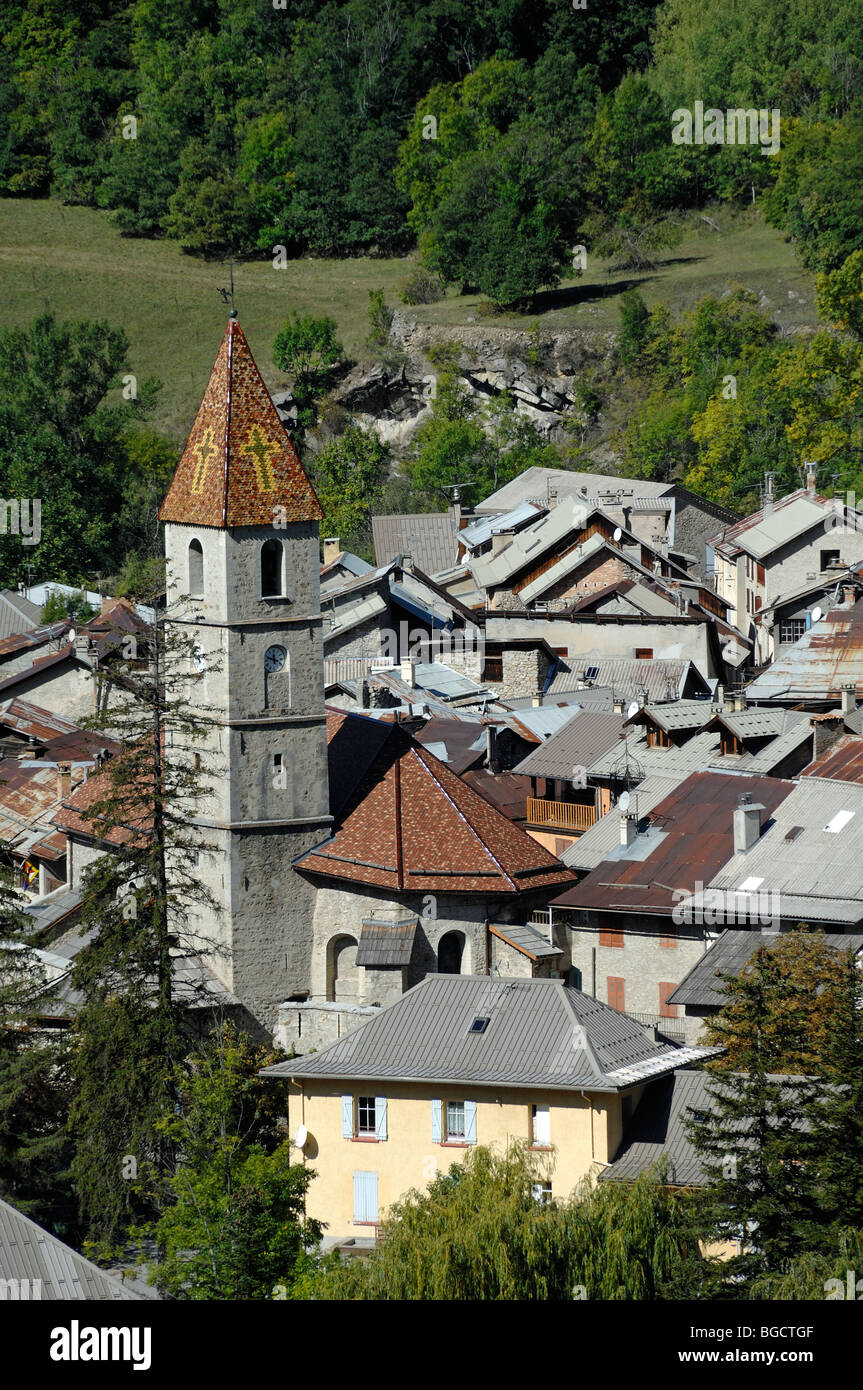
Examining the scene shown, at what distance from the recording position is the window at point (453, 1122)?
160ft

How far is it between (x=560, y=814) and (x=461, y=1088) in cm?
1759

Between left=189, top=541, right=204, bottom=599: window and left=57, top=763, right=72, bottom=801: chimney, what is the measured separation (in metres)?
13.9

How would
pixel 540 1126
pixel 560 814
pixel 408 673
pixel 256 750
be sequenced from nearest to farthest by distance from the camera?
pixel 540 1126 → pixel 256 750 → pixel 560 814 → pixel 408 673

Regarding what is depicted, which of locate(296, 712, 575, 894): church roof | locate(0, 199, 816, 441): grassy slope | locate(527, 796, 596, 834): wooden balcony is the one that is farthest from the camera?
locate(0, 199, 816, 441): grassy slope

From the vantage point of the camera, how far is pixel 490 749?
67938 millimetres

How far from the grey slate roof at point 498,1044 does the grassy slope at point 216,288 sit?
85411 mm

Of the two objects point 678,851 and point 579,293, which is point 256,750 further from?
point 579,293

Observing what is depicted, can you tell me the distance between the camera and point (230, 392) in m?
56.5

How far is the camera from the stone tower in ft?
184

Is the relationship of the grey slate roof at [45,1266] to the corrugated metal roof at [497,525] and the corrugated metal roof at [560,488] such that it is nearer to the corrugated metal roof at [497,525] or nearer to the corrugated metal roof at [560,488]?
the corrugated metal roof at [497,525]

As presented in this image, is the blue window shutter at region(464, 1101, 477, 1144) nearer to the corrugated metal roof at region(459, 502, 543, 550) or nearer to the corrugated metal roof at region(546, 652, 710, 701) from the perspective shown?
the corrugated metal roof at region(546, 652, 710, 701)

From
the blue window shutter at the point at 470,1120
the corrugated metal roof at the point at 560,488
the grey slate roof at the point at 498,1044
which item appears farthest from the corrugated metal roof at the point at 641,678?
the blue window shutter at the point at 470,1120

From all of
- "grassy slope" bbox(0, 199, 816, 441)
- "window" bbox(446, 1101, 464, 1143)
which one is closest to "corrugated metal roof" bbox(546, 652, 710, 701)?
"window" bbox(446, 1101, 464, 1143)

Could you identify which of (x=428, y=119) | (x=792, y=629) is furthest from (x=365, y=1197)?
(x=428, y=119)
